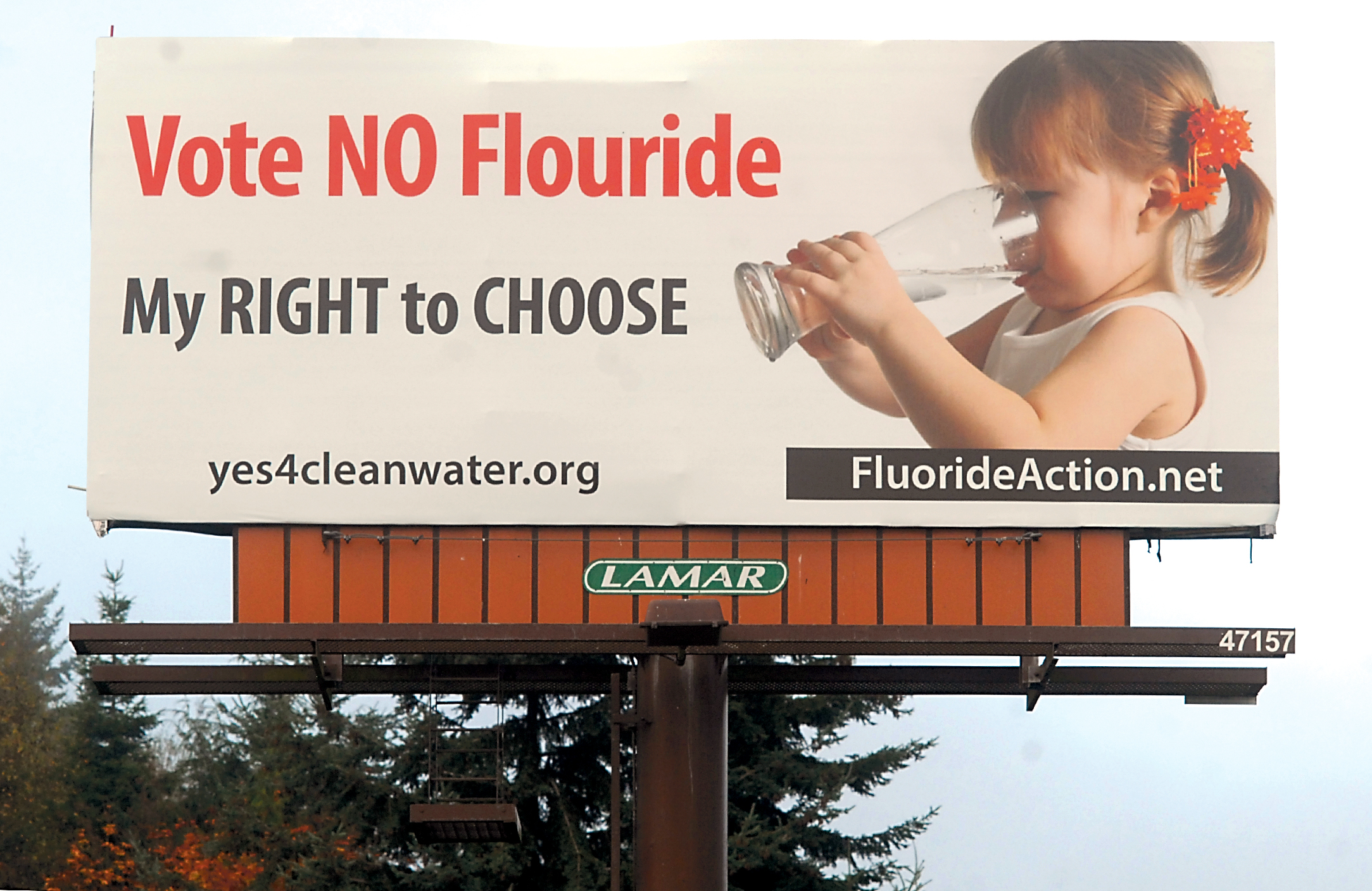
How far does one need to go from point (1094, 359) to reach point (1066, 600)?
1613 millimetres

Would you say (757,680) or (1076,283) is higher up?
(1076,283)

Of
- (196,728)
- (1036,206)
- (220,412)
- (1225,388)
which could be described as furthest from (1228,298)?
(196,728)

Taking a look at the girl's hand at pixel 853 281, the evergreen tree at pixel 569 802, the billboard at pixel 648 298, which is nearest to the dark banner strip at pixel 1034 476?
the billboard at pixel 648 298

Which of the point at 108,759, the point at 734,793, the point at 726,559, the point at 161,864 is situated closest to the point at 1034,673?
the point at 726,559

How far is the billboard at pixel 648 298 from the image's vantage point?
38.1 feet

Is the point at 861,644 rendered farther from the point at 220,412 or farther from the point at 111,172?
the point at 111,172

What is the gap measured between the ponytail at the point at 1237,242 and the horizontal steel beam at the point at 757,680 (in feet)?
8.59

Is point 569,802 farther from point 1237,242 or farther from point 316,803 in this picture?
point 1237,242

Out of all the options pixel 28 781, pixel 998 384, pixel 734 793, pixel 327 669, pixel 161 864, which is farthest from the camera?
pixel 28 781

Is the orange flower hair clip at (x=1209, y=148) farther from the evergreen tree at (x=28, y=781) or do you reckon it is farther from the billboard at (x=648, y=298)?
the evergreen tree at (x=28, y=781)

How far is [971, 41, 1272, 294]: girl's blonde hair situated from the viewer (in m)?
11.9

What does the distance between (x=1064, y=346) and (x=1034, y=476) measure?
0.91 m

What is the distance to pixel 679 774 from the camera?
1148 cm

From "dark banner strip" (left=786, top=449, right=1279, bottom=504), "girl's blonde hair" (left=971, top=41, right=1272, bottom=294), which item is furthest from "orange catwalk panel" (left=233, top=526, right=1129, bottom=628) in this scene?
"girl's blonde hair" (left=971, top=41, right=1272, bottom=294)
